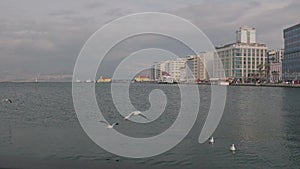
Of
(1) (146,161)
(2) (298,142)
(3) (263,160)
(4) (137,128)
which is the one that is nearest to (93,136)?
(4) (137,128)

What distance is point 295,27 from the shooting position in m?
174

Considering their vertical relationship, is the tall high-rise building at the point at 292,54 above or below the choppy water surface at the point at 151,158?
above

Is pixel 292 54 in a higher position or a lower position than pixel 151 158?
higher

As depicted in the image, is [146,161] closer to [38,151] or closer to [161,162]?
[161,162]

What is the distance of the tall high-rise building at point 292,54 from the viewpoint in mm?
171875

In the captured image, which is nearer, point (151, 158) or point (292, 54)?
point (151, 158)

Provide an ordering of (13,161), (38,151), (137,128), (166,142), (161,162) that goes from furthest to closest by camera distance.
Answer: (137,128), (166,142), (38,151), (161,162), (13,161)

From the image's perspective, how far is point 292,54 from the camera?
17662cm

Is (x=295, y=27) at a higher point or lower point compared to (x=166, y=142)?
higher

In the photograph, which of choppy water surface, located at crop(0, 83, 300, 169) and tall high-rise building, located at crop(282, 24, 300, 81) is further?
tall high-rise building, located at crop(282, 24, 300, 81)

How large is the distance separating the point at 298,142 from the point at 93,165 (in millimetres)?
16551

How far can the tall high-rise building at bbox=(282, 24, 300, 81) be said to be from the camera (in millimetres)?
171875

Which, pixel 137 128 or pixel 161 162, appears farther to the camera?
pixel 137 128

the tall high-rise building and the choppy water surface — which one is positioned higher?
the tall high-rise building
